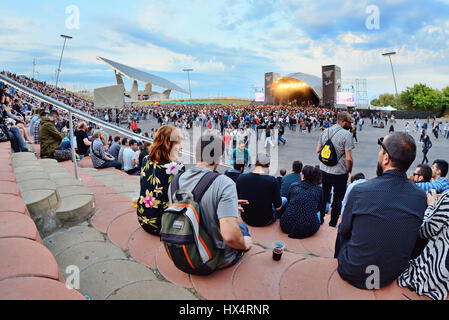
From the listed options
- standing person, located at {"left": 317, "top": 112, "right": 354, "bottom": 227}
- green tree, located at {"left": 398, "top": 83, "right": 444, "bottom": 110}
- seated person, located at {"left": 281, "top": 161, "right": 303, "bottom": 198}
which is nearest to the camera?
standing person, located at {"left": 317, "top": 112, "right": 354, "bottom": 227}

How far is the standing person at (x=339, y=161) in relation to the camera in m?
3.52

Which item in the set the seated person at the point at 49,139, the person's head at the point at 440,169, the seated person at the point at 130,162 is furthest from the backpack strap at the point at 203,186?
the seated person at the point at 130,162

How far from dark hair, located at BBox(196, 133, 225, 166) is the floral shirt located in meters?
0.45

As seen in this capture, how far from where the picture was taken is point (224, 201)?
1532 millimetres

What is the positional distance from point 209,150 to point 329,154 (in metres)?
2.43

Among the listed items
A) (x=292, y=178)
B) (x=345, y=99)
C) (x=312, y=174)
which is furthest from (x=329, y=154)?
(x=345, y=99)

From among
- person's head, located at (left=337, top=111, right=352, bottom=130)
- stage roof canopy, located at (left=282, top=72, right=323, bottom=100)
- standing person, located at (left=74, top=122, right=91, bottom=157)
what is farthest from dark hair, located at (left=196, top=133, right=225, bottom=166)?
stage roof canopy, located at (left=282, top=72, right=323, bottom=100)

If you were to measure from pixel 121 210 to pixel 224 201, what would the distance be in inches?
61.9

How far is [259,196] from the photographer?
293 centimetres

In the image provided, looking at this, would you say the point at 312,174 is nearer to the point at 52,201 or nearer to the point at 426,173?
the point at 426,173

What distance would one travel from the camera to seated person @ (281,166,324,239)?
9.15 feet

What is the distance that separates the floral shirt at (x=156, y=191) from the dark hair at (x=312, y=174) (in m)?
1.67

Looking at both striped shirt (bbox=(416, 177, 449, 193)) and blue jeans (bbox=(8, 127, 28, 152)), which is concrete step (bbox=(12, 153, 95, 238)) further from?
striped shirt (bbox=(416, 177, 449, 193))

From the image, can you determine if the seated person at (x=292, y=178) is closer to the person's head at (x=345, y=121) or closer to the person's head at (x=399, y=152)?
the person's head at (x=345, y=121)
